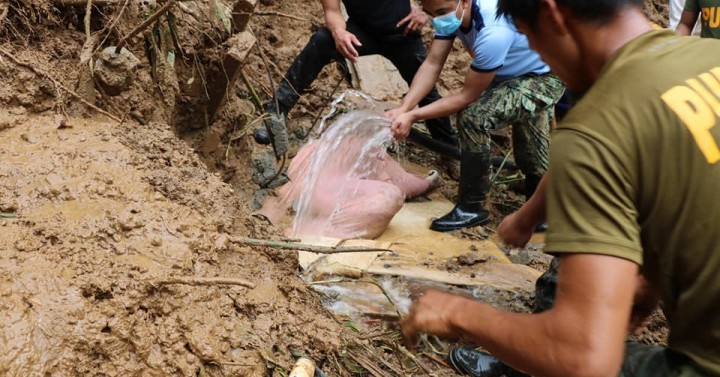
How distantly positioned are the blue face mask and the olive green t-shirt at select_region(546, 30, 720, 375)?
2542 millimetres

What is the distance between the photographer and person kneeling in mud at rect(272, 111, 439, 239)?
4062 millimetres

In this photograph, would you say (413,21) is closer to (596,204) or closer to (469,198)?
(469,198)

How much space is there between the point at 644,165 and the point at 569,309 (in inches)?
12.8

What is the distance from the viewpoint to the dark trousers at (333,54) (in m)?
4.96

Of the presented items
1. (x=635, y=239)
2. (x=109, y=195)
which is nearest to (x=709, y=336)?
(x=635, y=239)

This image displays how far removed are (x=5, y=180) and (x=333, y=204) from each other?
227 centimetres

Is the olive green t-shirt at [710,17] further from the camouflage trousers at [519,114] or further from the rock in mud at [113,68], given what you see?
the rock in mud at [113,68]

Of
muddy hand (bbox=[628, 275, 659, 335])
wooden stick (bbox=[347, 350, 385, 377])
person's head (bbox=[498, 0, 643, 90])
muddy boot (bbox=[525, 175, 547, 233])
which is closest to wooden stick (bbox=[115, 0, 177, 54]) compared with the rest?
wooden stick (bbox=[347, 350, 385, 377])

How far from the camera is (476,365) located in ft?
8.68

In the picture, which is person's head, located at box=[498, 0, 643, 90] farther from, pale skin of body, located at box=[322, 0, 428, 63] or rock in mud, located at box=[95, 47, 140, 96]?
pale skin of body, located at box=[322, 0, 428, 63]

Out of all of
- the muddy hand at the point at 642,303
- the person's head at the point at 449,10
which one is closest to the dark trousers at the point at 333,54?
the person's head at the point at 449,10

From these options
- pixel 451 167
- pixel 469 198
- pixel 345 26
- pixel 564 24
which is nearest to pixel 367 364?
pixel 564 24

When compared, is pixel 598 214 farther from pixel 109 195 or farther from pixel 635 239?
pixel 109 195

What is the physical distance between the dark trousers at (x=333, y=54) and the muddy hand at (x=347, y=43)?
0.84 ft
